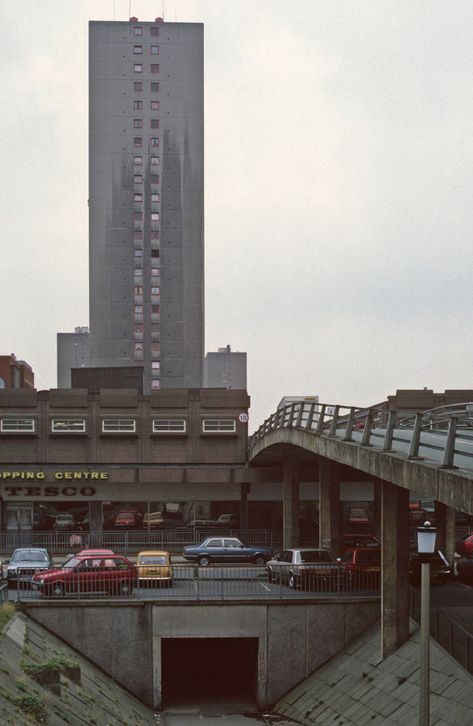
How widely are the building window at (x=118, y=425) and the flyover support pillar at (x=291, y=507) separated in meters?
13.1

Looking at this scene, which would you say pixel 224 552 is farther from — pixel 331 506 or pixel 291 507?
pixel 291 507

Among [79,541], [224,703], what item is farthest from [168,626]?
[79,541]

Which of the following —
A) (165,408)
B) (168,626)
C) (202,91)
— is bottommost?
(168,626)

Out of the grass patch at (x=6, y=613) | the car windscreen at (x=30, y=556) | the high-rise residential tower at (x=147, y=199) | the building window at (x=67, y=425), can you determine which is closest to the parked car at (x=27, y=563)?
the car windscreen at (x=30, y=556)

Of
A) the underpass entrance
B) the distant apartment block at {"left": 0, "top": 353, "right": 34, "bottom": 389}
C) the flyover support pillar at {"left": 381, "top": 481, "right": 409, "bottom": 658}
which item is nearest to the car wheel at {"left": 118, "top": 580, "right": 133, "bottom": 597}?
the underpass entrance

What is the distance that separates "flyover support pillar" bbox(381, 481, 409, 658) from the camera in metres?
29.7

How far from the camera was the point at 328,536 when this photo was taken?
45.6 metres

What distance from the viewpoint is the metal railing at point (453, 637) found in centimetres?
2472

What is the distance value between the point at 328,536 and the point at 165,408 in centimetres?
2112

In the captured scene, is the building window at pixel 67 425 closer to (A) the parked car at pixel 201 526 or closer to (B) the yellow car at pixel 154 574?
(A) the parked car at pixel 201 526

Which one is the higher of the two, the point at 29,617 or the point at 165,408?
the point at 165,408

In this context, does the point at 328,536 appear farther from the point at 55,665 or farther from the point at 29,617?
the point at 55,665

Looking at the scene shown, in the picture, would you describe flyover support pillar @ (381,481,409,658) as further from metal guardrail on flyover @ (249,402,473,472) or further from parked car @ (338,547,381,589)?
parked car @ (338,547,381,589)

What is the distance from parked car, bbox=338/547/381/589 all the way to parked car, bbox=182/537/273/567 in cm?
1201
